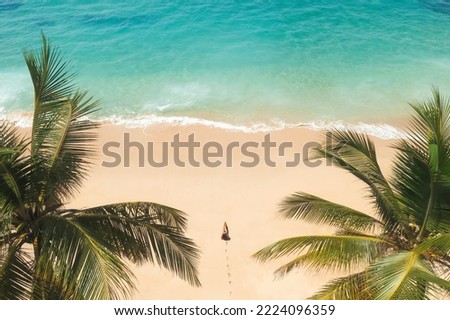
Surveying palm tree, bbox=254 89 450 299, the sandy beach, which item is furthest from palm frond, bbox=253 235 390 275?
the sandy beach

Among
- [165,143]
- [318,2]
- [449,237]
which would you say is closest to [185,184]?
[165,143]

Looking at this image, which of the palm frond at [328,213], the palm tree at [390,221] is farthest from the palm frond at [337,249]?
the palm frond at [328,213]

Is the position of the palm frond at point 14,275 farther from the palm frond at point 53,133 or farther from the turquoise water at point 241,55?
the turquoise water at point 241,55

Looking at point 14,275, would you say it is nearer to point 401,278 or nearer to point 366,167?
point 401,278

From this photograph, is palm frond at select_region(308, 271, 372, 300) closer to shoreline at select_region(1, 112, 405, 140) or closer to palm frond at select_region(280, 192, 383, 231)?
palm frond at select_region(280, 192, 383, 231)

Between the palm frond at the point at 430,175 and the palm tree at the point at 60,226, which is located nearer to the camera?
the palm tree at the point at 60,226
